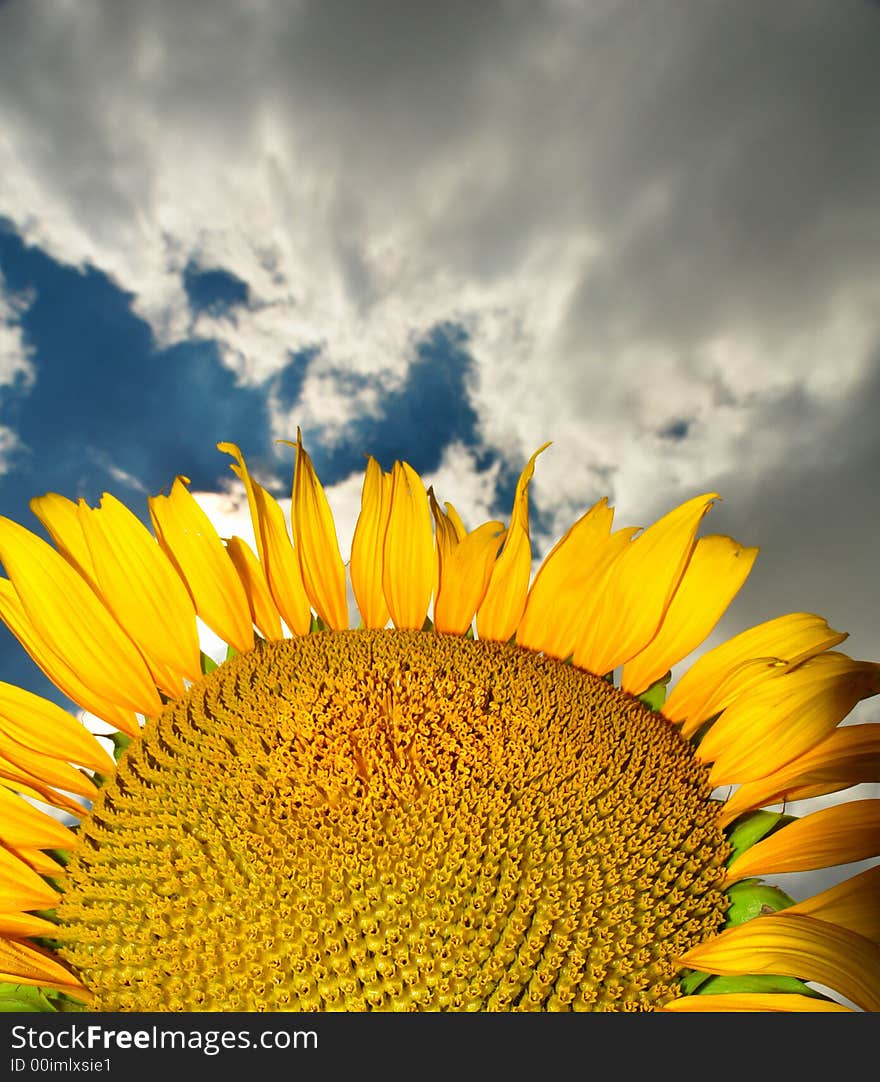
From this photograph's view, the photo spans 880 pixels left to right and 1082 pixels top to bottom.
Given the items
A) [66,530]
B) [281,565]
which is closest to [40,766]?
[66,530]

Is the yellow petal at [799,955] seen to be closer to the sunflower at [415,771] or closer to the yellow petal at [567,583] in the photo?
the sunflower at [415,771]

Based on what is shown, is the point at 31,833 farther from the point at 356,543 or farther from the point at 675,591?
the point at 675,591

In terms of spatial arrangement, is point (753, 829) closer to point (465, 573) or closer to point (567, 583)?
point (567, 583)

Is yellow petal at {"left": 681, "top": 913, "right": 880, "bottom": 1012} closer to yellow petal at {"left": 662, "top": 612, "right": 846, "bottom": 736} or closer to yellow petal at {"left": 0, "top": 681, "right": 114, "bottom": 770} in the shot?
yellow petal at {"left": 662, "top": 612, "right": 846, "bottom": 736}

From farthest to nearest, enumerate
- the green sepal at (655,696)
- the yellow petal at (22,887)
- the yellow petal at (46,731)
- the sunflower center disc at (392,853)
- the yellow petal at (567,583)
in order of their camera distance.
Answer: the yellow petal at (567,583) → the green sepal at (655,696) → the yellow petal at (46,731) → the yellow petal at (22,887) → the sunflower center disc at (392,853)

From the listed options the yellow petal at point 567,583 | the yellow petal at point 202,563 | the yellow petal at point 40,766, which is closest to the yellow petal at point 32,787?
the yellow petal at point 40,766

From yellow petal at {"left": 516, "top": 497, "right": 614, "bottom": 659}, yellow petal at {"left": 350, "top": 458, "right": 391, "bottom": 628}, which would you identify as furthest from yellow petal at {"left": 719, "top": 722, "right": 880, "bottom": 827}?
yellow petal at {"left": 350, "top": 458, "right": 391, "bottom": 628}

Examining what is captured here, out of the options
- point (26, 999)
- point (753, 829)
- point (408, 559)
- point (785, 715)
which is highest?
point (408, 559)

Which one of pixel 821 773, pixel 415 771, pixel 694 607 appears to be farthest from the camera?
pixel 694 607
